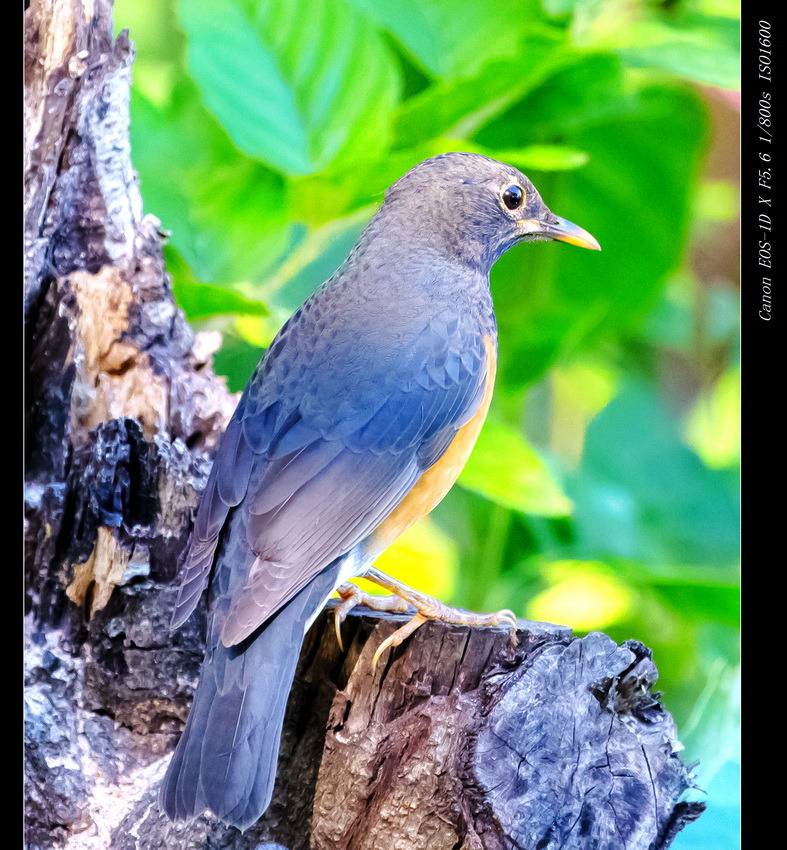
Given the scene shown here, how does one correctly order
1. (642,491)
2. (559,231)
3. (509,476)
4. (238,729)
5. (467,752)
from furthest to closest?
1. (642,491)
2. (509,476)
3. (559,231)
4. (467,752)
5. (238,729)

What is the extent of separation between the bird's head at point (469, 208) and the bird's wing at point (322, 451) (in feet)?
0.61

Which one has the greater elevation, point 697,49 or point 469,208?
point 697,49

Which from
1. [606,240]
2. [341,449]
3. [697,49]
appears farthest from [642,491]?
[697,49]

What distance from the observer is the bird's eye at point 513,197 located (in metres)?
1.91

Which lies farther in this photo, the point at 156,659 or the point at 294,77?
the point at 294,77

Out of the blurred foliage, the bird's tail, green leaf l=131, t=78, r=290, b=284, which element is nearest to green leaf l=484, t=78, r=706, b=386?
the blurred foliage

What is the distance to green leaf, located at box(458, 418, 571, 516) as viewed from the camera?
6.86 feet

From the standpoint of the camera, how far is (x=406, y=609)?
1.99m

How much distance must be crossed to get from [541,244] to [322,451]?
0.82 meters

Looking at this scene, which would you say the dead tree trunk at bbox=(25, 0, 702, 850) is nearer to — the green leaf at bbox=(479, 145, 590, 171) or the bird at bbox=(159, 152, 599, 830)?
the bird at bbox=(159, 152, 599, 830)

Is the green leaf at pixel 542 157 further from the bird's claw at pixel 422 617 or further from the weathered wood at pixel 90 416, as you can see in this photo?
the bird's claw at pixel 422 617

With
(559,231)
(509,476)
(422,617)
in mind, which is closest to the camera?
(422,617)

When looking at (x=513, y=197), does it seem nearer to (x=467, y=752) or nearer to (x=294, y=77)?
(x=294, y=77)
